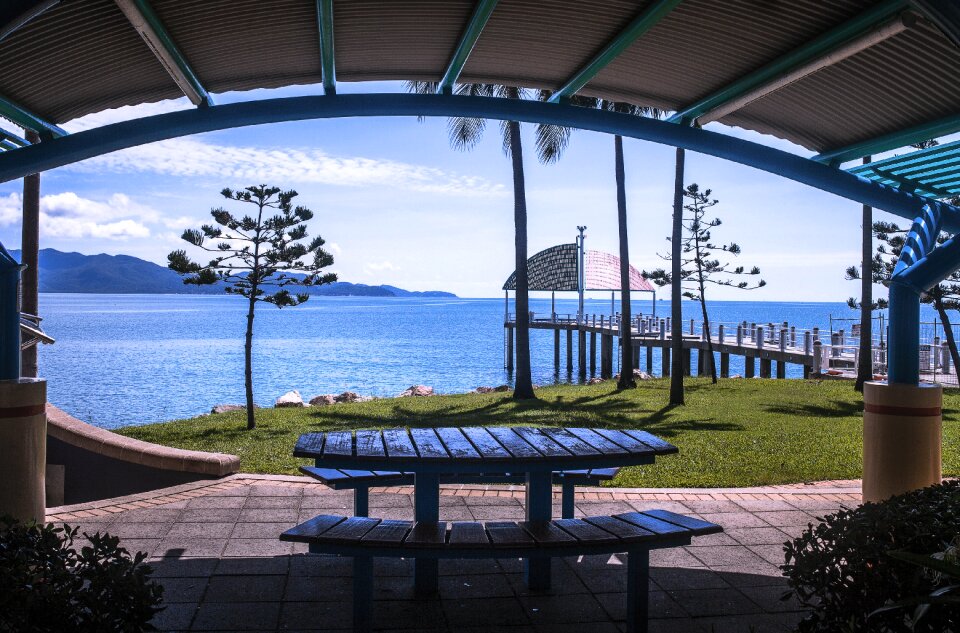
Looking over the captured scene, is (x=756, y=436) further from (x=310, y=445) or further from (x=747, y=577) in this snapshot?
(x=310, y=445)

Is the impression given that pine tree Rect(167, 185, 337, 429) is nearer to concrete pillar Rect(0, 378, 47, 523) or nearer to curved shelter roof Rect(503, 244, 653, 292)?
concrete pillar Rect(0, 378, 47, 523)

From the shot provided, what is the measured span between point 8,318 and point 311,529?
2191 mm

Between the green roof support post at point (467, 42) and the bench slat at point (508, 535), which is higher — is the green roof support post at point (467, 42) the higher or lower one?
the higher one

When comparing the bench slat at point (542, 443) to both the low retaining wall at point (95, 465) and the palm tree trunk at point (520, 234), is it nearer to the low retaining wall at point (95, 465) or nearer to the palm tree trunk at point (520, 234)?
the low retaining wall at point (95, 465)

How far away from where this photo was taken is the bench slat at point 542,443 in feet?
12.3

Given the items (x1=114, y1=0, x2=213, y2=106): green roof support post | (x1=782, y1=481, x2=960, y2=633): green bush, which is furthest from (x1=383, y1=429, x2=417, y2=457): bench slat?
(x1=114, y1=0, x2=213, y2=106): green roof support post

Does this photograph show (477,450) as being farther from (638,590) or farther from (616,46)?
(616,46)

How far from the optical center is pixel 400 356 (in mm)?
56281

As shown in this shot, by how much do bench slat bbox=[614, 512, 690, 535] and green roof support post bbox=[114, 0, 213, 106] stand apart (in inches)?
132

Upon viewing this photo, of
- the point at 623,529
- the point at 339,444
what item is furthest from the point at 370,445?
the point at 623,529

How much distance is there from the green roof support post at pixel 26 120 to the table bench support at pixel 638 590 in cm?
419

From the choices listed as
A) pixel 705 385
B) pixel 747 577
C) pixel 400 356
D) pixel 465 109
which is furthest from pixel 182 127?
pixel 400 356

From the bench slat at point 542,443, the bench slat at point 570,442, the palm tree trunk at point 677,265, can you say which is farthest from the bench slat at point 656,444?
the palm tree trunk at point 677,265

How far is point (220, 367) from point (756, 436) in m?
38.0
